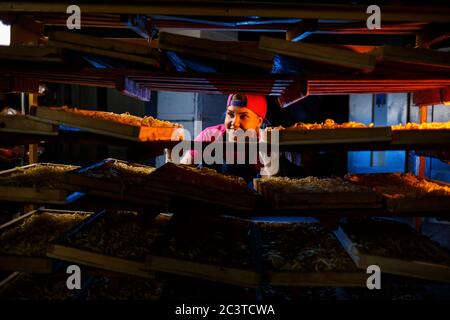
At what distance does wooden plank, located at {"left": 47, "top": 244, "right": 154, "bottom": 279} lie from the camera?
2756 millimetres

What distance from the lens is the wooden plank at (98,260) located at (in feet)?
9.04

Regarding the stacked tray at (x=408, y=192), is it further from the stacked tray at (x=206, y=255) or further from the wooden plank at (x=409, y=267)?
the stacked tray at (x=206, y=255)

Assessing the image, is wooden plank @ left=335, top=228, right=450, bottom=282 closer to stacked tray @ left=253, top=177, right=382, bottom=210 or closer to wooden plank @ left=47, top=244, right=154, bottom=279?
stacked tray @ left=253, top=177, right=382, bottom=210

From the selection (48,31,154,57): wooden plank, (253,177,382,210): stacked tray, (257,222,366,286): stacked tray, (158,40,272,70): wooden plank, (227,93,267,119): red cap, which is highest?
(48,31,154,57): wooden plank

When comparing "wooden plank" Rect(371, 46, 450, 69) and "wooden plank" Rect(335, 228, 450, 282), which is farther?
"wooden plank" Rect(335, 228, 450, 282)

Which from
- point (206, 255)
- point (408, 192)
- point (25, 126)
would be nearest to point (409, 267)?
point (408, 192)

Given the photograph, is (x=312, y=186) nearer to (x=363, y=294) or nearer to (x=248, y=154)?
(x=248, y=154)

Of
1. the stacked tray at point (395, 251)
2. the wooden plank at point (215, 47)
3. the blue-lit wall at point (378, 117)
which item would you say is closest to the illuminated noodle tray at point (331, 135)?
the wooden plank at point (215, 47)

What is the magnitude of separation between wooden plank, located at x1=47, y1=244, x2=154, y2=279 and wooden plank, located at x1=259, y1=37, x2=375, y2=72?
5.78ft

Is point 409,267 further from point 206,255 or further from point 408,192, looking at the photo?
point 206,255

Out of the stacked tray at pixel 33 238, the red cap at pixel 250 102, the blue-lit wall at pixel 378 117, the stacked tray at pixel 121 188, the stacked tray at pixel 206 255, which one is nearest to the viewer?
the stacked tray at pixel 206 255

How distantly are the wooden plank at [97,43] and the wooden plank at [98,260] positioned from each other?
1433 millimetres

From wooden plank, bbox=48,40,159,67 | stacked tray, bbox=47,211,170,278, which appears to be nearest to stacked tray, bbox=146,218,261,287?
stacked tray, bbox=47,211,170,278

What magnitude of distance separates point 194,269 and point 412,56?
1.99m
